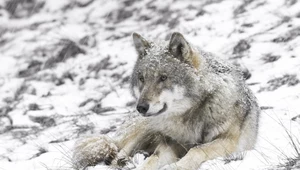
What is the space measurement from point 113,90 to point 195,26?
2.65 meters

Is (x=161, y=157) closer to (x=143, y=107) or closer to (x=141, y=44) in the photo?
(x=143, y=107)

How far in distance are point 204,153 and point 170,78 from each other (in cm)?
75

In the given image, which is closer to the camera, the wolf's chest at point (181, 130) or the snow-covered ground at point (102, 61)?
the wolf's chest at point (181, 130)

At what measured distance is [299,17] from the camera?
9.03 m

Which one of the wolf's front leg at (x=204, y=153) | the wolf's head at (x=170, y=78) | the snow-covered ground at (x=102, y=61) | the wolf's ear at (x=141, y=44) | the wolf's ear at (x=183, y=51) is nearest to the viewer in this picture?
the wolf's front leg at (x=204, y=153)

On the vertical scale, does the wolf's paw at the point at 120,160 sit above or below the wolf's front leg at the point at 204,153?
below

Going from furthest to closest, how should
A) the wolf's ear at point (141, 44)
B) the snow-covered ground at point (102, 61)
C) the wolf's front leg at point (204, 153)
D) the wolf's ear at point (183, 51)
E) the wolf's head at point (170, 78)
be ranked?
the snow-covered ground at point (102, 61) → the wolf's ear at point (141, 44) → the wolf's ear at point (183, 51) → the wolf's head at point (170, 78) → the wolf's front leg at point (204, 153)

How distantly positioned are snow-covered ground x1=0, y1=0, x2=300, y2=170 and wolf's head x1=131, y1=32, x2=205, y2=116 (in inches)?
26.4

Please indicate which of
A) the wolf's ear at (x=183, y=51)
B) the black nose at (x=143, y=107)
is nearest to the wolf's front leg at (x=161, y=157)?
the black nose at (x=143, y=107)

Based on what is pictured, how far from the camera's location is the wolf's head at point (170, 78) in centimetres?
475

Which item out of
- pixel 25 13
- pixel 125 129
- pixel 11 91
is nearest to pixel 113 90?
pixel 11 91

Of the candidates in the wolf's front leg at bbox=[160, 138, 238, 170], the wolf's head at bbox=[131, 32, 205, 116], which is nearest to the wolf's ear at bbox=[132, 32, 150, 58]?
the wolf's head at bbox=[131, 32, 205, 116]

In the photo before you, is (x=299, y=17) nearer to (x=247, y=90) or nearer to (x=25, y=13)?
(x=247, y=90)

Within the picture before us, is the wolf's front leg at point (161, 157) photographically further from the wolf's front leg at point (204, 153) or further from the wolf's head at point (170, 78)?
the wolf's head at point (170, 78)
